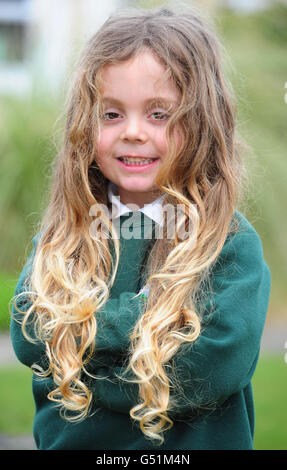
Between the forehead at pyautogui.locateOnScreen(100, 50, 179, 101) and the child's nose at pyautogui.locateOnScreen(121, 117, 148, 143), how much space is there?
77 mm

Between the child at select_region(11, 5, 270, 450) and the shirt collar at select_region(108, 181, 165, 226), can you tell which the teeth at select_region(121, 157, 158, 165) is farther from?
the shirt collar at select_region(108, 181, 165, 226)

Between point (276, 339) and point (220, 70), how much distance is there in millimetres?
4297

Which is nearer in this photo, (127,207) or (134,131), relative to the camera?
(134,131)

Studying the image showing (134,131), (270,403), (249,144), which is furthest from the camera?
(249,144)

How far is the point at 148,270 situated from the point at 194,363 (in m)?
0.35

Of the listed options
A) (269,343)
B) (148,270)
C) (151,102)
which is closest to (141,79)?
(151,102)

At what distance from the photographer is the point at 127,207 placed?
2.19 meters

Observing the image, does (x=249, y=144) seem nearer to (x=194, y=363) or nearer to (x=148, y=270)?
(x=148, y=270)

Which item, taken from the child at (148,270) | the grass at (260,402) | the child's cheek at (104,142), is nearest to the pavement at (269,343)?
the grass at (260,402)

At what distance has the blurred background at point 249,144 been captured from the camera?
512 centimetres

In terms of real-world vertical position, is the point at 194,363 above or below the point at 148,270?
below

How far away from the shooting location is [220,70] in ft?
7.10
